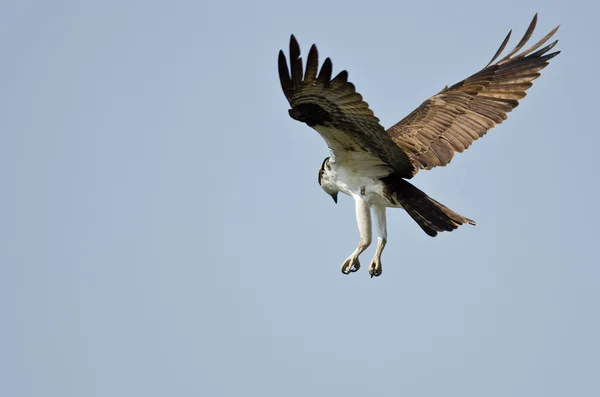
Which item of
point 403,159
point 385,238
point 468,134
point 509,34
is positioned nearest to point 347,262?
point 385,238

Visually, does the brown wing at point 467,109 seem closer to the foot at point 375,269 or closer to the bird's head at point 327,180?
the bird's head at point 327,180

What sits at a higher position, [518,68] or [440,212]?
[518,68]

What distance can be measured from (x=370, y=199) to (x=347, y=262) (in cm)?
64

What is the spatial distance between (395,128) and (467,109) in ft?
2.59

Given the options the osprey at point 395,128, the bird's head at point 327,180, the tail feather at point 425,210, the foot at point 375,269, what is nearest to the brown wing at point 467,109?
the osprey at point 395,128

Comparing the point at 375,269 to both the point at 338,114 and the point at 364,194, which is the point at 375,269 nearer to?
the point at 364,194

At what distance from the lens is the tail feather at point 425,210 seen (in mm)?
10438

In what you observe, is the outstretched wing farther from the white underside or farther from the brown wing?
the brown wing

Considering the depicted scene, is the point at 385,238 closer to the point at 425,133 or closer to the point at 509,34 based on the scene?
the point at 425,133

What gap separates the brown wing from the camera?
11.4 meters

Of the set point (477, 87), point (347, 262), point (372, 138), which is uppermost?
point (477, 87)

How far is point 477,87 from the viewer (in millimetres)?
12055

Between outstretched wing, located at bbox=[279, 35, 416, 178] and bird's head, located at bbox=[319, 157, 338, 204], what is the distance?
329 mm

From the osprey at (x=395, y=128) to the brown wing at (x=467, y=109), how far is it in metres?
0.01
